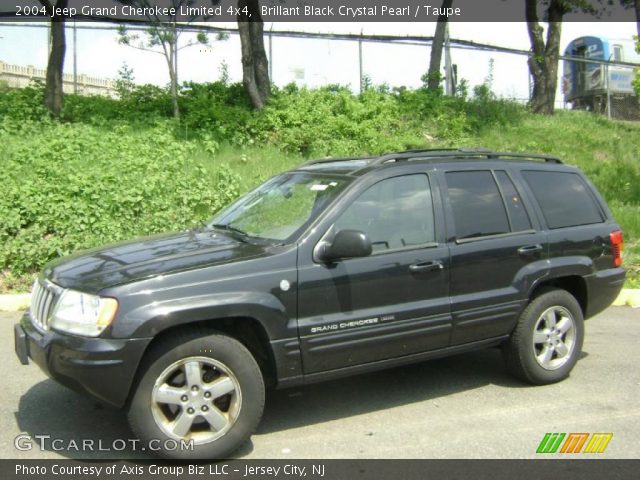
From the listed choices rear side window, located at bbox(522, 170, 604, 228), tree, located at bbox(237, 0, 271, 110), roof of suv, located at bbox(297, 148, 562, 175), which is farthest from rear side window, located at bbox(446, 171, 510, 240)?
tree, located at bbox(237, 0, 271, 110)

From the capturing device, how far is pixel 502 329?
17.5 feet

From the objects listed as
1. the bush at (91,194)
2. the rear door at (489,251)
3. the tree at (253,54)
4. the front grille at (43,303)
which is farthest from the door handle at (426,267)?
the tree at (253,54)

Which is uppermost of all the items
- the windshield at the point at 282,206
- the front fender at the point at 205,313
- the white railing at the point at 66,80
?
the white railing at the point at 66,80

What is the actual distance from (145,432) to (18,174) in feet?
23.4

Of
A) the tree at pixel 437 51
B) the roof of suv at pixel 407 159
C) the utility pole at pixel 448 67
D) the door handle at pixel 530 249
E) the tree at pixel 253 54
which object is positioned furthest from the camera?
the utility pole at pixel 448 67

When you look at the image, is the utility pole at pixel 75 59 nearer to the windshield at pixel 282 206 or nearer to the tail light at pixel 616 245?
the windshield at pixel 282 206

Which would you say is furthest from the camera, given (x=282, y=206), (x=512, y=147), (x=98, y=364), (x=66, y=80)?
(x=66, y=80)

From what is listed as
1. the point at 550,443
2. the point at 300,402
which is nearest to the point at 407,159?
the point at 300,402

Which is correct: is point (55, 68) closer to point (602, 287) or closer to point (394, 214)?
point (394, 214)

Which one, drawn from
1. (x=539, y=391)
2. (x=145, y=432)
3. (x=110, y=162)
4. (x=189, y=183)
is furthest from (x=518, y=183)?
(x=110, y=162)

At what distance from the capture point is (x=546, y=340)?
5547mm

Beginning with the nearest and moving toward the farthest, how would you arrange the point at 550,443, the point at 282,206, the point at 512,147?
the point at 550,443 < the point at 282,206 < the point at 512,147

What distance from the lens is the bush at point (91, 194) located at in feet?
29.1

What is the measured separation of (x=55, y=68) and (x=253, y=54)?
4176mm
